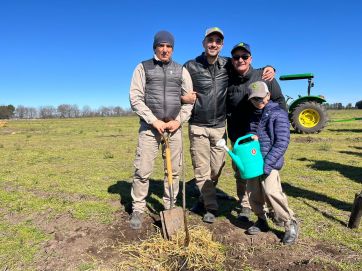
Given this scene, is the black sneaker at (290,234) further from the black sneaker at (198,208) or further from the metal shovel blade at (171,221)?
the black sneaker at (198,208)

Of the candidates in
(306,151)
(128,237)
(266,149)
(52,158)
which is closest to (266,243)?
(266,149)

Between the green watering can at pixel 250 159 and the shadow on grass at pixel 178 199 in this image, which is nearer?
the green watering can at pixel 250 159

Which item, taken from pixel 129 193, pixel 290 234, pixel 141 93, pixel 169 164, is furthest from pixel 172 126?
pixel 129 193

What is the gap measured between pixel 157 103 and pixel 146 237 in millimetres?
1835

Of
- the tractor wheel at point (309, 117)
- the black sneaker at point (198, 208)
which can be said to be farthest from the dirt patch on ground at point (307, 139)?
the black sneaker at point (198, 208)

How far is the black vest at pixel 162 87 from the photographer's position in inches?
195

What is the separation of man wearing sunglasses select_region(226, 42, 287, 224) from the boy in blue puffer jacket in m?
0.33

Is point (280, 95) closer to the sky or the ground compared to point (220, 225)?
closer to the sky

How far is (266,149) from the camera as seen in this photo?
14.4ft

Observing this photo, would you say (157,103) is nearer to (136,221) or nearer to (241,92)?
(241,92)

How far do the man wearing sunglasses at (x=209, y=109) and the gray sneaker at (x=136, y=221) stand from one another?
944 millimetres

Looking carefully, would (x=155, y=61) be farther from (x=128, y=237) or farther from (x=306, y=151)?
(x=306, y=151)

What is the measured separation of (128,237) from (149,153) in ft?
3.90

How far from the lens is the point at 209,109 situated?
516cm
